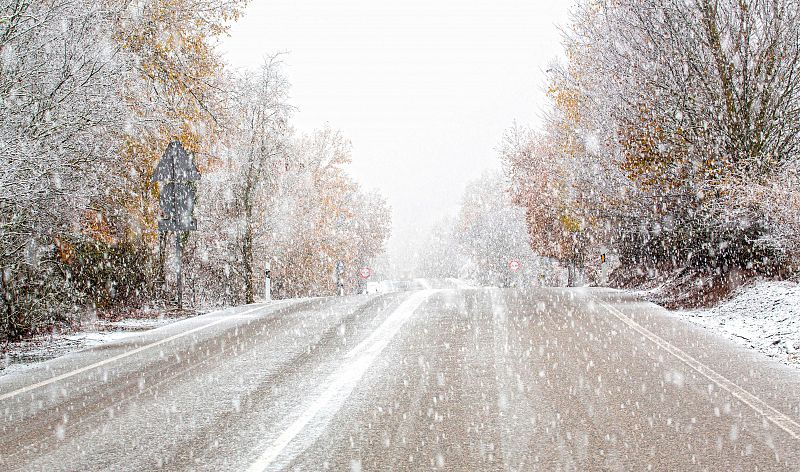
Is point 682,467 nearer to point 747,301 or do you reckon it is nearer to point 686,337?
point 686,337

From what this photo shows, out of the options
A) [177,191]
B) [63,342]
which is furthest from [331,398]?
[177,191]

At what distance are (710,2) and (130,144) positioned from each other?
11900 millimetres

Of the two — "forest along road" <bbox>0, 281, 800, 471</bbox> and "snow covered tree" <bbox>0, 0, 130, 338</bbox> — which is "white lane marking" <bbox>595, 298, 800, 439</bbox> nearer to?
"forest along road" <bbox>0, 281, 800, 471</bbox>

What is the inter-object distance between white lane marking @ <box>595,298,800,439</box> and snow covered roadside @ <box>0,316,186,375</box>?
8.33m

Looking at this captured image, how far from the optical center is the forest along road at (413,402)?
4766 millimetres

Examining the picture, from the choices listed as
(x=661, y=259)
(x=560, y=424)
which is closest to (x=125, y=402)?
(x=560, y=424)

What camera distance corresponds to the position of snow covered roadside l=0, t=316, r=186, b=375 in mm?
9484

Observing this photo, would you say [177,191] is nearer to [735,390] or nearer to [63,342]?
[63,342]

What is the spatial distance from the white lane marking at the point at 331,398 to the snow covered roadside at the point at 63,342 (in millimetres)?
4426

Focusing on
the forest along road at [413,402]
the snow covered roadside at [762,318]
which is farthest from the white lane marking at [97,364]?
the snow covered roadside at [762,318]

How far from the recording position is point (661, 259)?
850 inches

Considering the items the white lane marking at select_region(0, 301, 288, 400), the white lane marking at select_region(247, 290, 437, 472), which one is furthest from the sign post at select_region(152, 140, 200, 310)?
the white lane marking at select_region(247, 290, 437, 472)

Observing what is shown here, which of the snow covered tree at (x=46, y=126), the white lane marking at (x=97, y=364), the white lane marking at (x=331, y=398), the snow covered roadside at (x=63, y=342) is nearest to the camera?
the white lane marking at (x=331, y=398)

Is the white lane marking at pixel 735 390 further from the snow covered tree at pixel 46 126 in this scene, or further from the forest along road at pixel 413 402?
the snow covered tree at pixel 46 126
